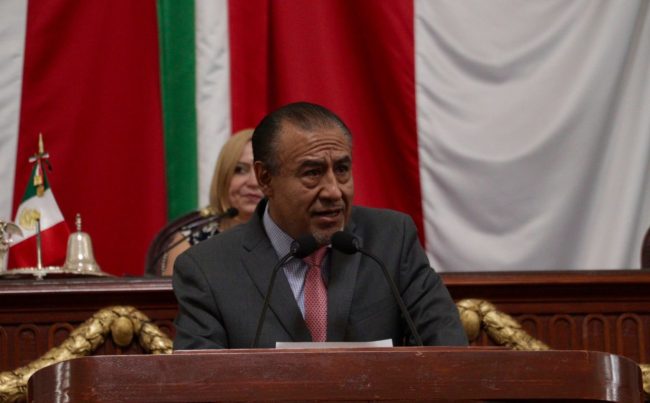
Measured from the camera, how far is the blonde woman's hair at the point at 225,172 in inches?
191

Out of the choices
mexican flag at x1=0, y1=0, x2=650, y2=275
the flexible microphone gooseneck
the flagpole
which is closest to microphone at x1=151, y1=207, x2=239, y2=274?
the flexible microphone gooseneck

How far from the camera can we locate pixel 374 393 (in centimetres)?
239

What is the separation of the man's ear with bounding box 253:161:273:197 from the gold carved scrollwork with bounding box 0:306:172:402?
688 millimetres

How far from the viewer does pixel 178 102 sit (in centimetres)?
547

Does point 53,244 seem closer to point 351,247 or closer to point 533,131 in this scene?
point 351,247

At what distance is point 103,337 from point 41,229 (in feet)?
2.68

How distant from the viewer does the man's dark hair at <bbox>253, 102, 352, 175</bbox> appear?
128 inches

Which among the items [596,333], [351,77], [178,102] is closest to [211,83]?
[178,102]

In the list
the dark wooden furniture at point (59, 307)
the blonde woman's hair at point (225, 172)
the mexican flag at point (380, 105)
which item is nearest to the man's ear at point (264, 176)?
the dark wooden furniture at point (59, 307)

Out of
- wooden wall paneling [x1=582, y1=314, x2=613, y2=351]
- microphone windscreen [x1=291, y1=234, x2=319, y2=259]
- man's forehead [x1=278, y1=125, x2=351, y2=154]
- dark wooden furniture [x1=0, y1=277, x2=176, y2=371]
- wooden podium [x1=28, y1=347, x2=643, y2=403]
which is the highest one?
man's forehead [x1=278, y1=125, x2=351, y2=154]

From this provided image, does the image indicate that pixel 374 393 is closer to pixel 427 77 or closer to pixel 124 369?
pixel 124 369

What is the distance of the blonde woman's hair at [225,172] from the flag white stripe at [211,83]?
51cm

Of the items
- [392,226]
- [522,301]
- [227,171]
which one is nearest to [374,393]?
[392,226]

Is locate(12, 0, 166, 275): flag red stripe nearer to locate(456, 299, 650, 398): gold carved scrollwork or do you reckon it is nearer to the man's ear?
locate(456, 299, 650, 398): gold carved scrollwork
